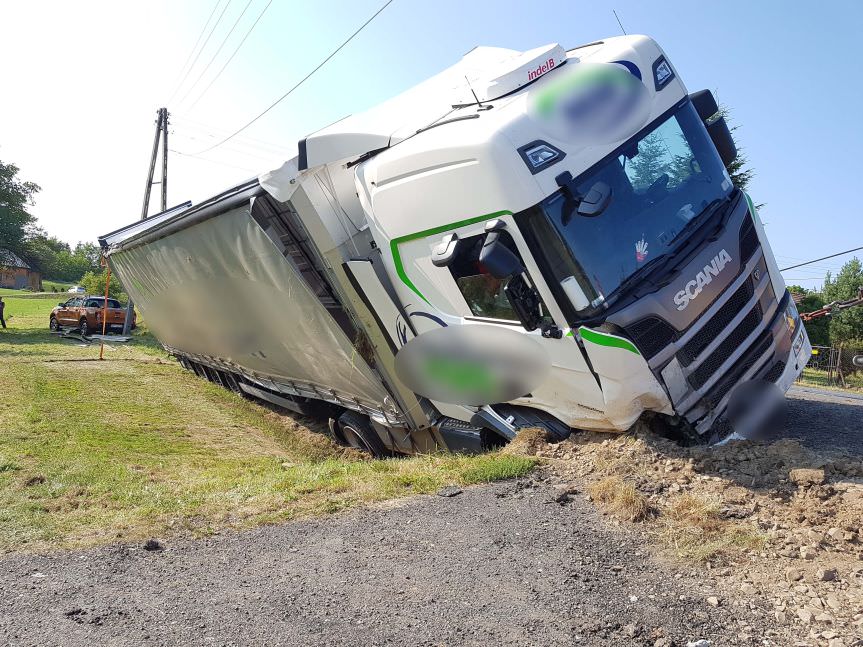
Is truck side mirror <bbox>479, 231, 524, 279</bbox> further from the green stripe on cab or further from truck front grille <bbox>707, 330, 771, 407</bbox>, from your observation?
truck front grille <bbox>707, 330, 771, 407</bbox>

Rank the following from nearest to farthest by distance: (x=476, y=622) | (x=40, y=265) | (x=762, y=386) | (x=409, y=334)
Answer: (x=476, y=622) < (x=762, y=386) < (x=409, y=334) < (x=40, y=265)

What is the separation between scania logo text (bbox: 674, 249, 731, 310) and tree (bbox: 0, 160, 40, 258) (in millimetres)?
27437

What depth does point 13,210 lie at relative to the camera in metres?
25.4

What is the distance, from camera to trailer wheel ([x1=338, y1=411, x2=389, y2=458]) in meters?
7.15

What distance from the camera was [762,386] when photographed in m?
5.14

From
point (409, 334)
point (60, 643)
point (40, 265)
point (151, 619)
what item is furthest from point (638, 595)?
point (40, 265)

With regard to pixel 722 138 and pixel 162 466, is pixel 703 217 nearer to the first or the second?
pixel 722 138

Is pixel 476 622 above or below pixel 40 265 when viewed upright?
below

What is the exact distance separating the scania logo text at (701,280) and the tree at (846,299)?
87.3ft

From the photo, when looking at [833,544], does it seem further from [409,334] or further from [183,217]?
[183,217]

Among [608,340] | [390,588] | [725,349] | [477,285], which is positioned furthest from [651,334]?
[390,588]

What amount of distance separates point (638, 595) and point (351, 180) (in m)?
3.96

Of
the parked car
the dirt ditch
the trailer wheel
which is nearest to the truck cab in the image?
the dirt ditch

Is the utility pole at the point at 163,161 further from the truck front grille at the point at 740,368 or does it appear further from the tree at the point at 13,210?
the truck front grille at the point at 740,368
